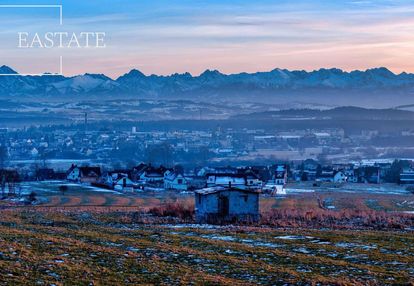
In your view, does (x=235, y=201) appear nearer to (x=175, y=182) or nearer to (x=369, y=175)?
(x=175, y=182)

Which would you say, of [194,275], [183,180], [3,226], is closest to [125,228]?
[3,226]

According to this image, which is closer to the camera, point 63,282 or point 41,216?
point 63,282

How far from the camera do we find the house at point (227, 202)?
37406 millimetres

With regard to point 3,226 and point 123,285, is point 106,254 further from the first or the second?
point 3,226

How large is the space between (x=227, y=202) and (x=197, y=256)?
58.6ft

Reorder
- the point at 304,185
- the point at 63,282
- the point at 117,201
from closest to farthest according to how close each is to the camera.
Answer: the point at 63,282 < the point at 117,201 < the point at 304,185

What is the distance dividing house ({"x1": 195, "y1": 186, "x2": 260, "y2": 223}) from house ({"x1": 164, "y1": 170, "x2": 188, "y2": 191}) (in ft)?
198

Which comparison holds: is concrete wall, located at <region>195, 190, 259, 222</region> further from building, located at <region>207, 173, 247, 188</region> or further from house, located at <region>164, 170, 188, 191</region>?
house, located at <region>164, 170, 188, 191</region>

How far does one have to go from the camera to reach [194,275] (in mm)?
17328

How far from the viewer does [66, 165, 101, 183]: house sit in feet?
351

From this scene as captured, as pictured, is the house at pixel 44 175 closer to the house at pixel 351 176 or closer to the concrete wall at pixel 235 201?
the house at pixel 351 176

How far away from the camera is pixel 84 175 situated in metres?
109

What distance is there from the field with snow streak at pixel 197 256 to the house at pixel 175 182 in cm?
7096

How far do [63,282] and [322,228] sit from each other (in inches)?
648
